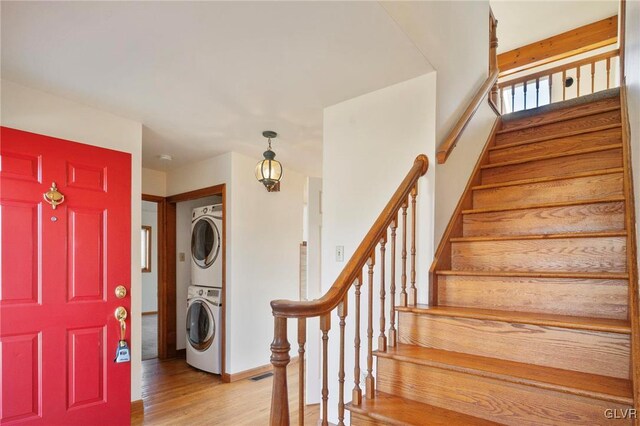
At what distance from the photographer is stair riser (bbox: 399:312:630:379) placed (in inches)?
54.4

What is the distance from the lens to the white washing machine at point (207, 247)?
3834mm

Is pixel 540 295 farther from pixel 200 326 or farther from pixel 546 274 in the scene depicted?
pixel 200 326

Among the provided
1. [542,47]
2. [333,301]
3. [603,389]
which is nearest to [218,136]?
[333,301]

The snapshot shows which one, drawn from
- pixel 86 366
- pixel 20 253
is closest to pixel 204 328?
pixel 86 366

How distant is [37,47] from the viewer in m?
1.74

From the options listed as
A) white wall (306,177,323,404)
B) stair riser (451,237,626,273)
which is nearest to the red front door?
white wall (306,177,323,404)

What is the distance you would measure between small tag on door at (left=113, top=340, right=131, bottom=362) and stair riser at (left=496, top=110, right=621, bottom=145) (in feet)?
11.0

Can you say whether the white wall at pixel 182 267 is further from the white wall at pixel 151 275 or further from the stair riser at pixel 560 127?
the white wall at pixel 151 275

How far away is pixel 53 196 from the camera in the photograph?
215 cm

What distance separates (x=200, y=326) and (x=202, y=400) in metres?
0.93

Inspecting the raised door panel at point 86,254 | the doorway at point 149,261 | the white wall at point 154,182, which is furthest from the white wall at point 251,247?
the doorway at point 149,261

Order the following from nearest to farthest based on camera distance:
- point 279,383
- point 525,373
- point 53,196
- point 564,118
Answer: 1. point 279,383
2. point 525,373
3. point 53,196
4. point 564,118

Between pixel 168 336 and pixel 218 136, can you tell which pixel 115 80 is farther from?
pixel 168 336

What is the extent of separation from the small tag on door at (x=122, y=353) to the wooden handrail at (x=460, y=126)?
93.4 inches
